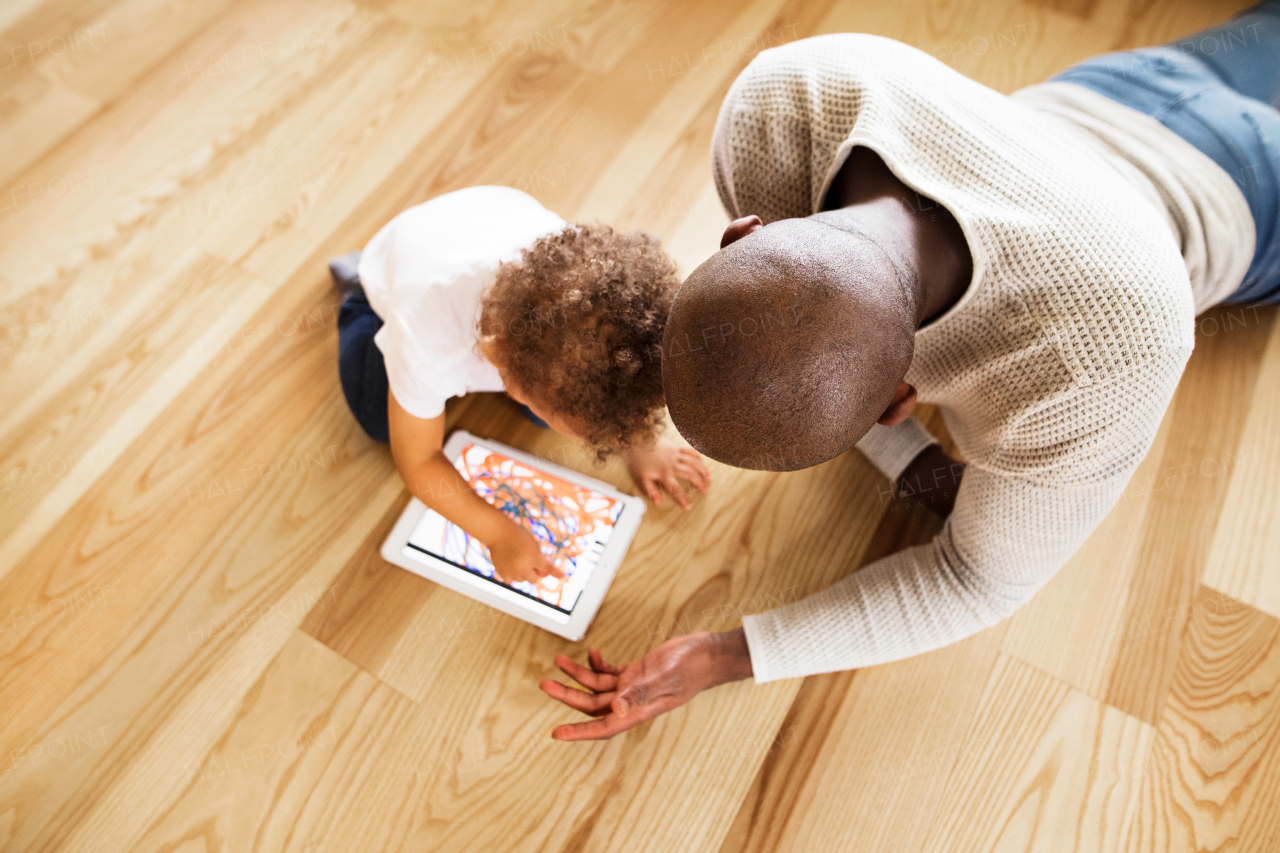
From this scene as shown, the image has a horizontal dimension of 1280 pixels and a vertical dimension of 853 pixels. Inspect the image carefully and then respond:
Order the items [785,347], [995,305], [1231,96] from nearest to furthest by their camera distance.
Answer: [785,347] → [995,305] → [1231,96]

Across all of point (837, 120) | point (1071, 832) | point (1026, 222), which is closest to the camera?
point (1026, 222)

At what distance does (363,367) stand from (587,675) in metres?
0.41

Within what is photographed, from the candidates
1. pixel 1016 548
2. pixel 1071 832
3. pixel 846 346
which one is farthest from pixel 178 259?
pixel 1071 832

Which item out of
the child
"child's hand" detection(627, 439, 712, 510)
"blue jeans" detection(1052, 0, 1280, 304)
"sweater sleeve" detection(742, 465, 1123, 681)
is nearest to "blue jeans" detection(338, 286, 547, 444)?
the child

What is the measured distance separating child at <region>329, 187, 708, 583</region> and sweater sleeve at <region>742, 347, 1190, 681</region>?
26 cm

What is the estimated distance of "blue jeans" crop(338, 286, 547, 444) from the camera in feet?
2.67

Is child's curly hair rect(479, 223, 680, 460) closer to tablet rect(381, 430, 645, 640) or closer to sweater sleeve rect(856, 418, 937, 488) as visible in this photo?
tablet rect(381, 430, 645, 640)

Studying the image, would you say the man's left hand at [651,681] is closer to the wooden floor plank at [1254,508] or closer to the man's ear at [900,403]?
the man's ear at [900,403]

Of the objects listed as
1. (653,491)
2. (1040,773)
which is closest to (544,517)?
(653,491)

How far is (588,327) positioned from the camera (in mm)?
572

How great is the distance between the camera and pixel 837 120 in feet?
2.08

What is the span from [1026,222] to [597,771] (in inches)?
24.7

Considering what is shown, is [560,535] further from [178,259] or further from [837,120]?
[178,259]

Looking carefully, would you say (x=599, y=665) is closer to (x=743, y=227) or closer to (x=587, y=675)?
(x=587, y=675)
